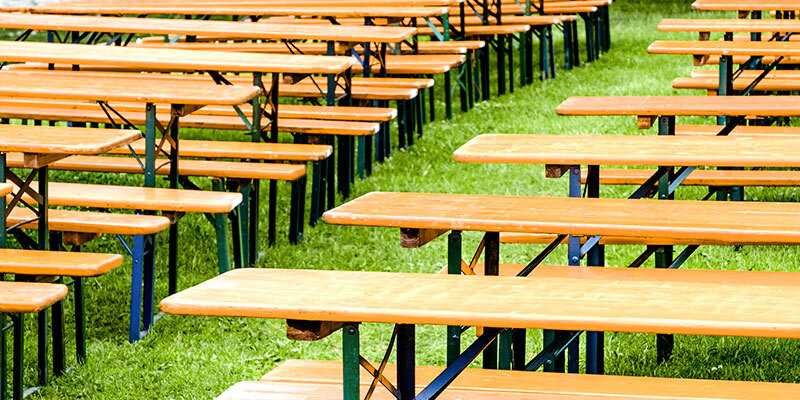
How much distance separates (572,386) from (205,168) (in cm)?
352

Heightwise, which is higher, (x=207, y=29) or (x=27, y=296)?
(x=207, y=29)

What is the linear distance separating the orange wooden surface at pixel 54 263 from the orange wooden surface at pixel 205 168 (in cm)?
133

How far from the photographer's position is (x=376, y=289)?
328 cm

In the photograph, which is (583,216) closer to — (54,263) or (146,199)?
(54,263)

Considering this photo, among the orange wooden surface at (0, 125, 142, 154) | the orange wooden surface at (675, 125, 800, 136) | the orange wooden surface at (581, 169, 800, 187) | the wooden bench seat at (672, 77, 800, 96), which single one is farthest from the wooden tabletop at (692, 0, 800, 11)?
the orange wooden surface at (0, 125, 142, 154)

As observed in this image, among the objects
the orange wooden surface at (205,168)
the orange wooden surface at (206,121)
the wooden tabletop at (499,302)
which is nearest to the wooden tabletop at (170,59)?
the orange wooden surface at (206,121)

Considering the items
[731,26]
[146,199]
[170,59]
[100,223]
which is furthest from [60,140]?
[731,26]

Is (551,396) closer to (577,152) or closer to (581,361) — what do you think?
(577,152)

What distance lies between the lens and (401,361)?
334 centimetres

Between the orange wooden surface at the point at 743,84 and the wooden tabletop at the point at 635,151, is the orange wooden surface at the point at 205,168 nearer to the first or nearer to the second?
the wooden tabletop at the point at 635,151

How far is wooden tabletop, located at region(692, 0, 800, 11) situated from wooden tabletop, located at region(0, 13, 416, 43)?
216 cm

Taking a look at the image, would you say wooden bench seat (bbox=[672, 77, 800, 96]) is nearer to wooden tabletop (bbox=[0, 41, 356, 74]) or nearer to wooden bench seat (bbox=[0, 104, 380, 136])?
wooden bench seat (bbox=[0, 104, 380, 136])

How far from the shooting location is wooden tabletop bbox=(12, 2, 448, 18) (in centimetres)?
938

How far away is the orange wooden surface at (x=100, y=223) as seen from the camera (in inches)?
217
